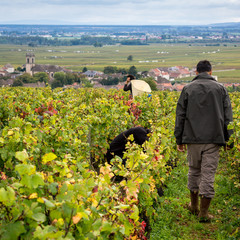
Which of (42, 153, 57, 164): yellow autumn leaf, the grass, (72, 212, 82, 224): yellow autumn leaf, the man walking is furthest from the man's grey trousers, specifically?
(72, 212, 82, 224): yellow autumn leaf

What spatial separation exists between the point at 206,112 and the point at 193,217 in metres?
1.41

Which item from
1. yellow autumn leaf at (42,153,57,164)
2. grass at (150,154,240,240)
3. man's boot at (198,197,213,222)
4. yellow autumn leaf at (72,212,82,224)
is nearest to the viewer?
yellow autumn leaf at (72,212,82,224)

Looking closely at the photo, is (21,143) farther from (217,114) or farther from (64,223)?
(217,114)

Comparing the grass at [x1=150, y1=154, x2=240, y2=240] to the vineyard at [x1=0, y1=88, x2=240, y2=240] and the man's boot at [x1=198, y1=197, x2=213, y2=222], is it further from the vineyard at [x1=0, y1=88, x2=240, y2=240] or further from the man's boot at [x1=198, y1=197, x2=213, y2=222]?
the vineyard at [x1=0, y1=88, x2=240, y2=240]

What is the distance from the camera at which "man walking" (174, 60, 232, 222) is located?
15.7ft

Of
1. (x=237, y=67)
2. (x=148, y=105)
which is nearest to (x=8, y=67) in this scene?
(x=237, y=67)

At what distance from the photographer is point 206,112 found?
4.79 m

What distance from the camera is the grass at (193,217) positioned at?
15.5 feet

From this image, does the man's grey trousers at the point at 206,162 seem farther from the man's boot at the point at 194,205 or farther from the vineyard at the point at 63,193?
the vineyard at the point at 63,193

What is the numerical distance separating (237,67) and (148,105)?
11044cm

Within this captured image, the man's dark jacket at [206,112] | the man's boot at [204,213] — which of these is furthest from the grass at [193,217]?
the man's dark jacket at [206,112]

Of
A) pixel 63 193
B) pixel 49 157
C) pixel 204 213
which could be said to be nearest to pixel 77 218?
pixel 63 193

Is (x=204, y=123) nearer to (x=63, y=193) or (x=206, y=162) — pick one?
(x=206, y=162)

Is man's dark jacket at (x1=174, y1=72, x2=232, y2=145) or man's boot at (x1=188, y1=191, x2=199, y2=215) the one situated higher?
man's dark jacket at (x1=174, y1=72, x2=232, y2=145)
